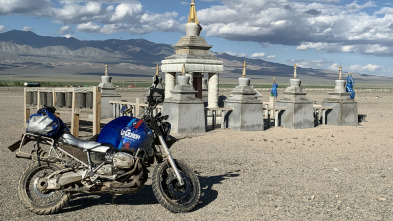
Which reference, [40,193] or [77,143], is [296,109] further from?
[40,193]

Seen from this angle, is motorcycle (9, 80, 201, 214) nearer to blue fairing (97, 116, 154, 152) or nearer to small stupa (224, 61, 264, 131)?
blue fairing (97, 116, 154, 152)

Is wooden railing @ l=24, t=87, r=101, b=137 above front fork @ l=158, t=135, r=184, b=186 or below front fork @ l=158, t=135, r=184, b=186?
above

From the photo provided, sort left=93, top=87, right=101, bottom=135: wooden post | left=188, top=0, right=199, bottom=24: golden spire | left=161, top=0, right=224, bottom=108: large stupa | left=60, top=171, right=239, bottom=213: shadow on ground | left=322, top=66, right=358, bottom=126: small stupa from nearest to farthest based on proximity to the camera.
Result: left=60, top=171, right=239, bottom=213: shadow on ground → left=93, top=87, right=101, bottom=135: wooden post → left=161, top=0, right=224, bottom=108: large stupa → left=322, top=66, right=358, bottom=126: small stupa → left=188, top=0, right=199, bottom=24: golden spire

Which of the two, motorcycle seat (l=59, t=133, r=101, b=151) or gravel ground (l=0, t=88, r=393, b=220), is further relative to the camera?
gravel ground (l=0, t=88, r=393, b=220)

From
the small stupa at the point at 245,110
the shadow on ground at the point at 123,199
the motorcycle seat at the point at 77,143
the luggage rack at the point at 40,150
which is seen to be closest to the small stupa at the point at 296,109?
the small stupa at the point at 245,110

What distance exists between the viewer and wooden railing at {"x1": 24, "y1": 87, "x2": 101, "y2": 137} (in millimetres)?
10500

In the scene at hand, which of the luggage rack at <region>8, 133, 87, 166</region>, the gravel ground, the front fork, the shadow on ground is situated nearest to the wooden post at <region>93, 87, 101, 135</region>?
the gravel ground

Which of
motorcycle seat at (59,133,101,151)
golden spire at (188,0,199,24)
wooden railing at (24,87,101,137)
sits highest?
golden spire at (188,0,199,24)

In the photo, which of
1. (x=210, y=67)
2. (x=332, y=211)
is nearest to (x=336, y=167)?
(x=332, y=211)

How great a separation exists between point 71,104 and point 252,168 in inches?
211

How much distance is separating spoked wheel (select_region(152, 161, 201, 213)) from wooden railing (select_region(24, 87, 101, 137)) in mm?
4507

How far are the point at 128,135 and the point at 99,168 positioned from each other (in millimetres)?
557

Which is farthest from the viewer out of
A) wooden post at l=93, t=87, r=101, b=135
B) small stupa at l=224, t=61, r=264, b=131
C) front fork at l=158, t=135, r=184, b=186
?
small stupa at l=224, t=61, r=264, b=131

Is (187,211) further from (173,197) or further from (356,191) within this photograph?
(356,191)
